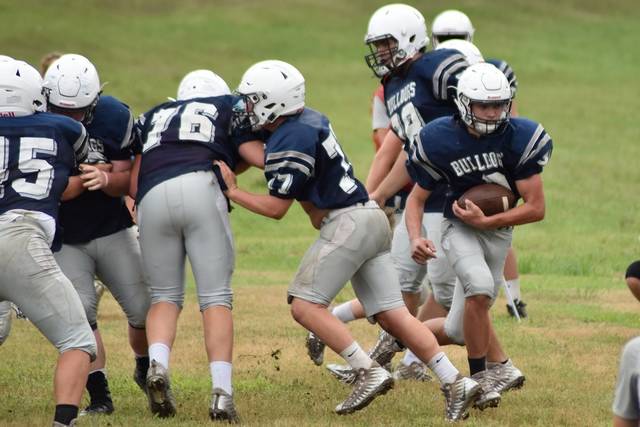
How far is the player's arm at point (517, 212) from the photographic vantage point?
7.34 meters

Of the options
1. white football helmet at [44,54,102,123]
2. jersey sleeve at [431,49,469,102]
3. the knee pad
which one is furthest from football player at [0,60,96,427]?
the knee pad

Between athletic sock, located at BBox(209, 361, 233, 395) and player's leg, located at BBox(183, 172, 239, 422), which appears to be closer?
athletic sock, located at BBox(209, 361, 233, 395)

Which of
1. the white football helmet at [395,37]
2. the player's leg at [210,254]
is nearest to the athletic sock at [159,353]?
the player's leg at [210,254]

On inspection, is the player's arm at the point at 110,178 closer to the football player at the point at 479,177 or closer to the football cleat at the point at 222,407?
the football cleat at the point at 222,407

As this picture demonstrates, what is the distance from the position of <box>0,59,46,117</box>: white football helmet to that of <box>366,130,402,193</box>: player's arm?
2642 mm

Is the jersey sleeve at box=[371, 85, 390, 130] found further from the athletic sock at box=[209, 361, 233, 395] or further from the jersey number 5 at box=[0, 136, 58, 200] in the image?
the jersey number 5 at box=[0, 136, 58, 200]

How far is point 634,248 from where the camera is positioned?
14.9 meters

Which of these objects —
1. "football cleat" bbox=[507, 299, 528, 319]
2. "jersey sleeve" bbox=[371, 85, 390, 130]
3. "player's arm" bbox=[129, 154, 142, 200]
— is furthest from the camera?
"football cleat" bbox=[507, 299, 528, 319]

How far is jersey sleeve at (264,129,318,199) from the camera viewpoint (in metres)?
6.96

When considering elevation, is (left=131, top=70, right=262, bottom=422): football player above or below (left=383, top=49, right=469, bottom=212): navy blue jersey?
below

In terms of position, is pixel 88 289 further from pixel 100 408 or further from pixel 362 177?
pixel 362 177

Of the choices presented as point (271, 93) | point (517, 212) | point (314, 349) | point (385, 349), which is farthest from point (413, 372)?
point (271, 93)

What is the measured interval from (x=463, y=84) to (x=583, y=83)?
24382 mm

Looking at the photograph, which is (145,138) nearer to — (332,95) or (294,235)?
(294,235)
